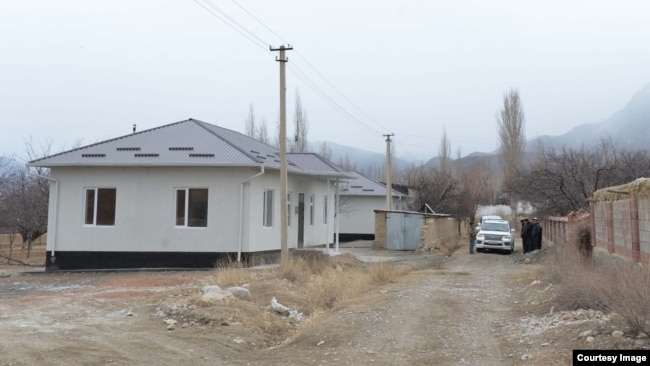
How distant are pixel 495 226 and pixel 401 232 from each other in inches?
212

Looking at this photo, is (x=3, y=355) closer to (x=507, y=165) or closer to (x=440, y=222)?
(x=440, y=222)

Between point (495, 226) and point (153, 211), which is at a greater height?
point (153, 211)

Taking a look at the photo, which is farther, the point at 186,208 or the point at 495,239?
the point at 495,239

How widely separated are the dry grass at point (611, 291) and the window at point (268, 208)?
36.0 ft

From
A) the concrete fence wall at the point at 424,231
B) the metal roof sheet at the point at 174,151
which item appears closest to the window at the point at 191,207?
the metal roof sheet at the point at 174,151

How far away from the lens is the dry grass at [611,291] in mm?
6703

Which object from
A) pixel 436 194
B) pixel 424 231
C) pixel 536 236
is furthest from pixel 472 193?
pixel 424 231

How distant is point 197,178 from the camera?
65.3 ft

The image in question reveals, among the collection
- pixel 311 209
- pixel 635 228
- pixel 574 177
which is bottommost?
Answer: pixel 635 228

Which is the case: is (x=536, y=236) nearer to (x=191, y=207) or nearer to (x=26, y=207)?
(x=191, y=207)

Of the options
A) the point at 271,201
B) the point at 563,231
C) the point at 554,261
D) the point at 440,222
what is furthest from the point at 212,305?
the point at 440,222

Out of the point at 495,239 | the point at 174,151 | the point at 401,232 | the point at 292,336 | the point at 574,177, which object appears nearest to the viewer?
the point at 292,336

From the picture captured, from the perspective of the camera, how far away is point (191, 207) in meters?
20.0

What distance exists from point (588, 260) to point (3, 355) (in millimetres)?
14025
